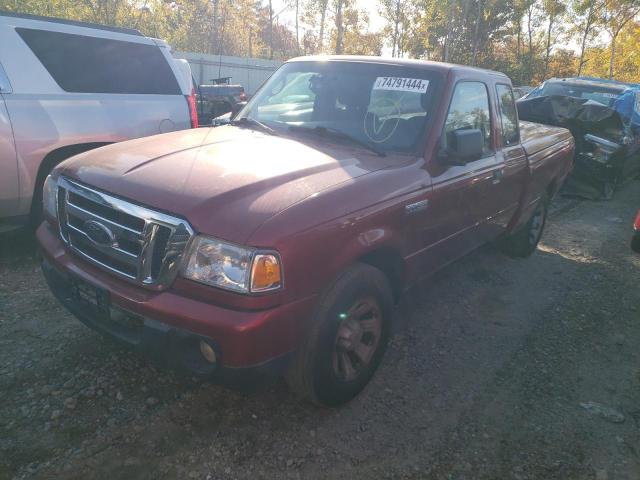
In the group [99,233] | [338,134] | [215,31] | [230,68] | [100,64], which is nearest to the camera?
[99,233]

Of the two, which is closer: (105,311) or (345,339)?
(105,311)

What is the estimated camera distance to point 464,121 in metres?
3.60

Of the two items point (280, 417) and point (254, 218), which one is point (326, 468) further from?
point (254, 218)

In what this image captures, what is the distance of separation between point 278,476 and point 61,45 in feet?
14.4

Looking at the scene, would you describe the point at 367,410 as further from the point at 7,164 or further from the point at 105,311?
the point at 7,164

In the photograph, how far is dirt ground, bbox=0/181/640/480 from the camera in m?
2.38

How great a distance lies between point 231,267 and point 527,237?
4.28 m

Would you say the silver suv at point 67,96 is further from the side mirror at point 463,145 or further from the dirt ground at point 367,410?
the side mirror at point 463,145

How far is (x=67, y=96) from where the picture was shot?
447 cm

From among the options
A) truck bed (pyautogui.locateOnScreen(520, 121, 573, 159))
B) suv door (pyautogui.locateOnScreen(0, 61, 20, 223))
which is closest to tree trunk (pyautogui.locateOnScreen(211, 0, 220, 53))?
truck bed (pyautogui.locateOnScreen(520, 121, 573, 159))

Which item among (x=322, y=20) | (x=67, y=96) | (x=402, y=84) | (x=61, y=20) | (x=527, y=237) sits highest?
(x=322, y=20)

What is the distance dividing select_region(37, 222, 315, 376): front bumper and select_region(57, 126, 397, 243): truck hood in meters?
0.34

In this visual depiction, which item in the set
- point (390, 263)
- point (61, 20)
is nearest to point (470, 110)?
point (390, 263)

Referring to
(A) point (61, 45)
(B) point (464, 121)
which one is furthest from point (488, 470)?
(A) point (61, 45)
